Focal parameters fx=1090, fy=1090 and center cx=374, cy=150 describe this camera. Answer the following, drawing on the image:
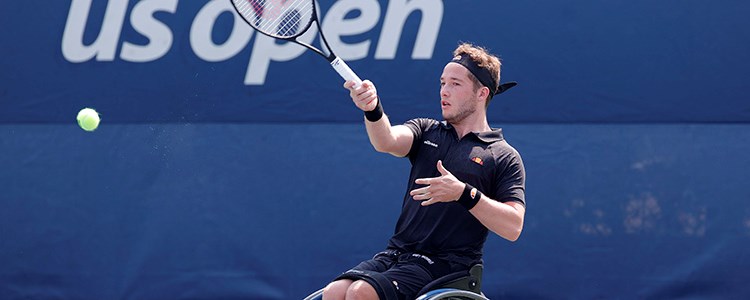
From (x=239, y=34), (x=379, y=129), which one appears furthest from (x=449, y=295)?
(x=239, y=34)

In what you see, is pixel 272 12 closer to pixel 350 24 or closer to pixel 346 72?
pixel 346 72

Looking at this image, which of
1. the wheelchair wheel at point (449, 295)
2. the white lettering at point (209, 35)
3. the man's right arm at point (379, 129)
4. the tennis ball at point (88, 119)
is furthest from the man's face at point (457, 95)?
the tennis ball at point (88, 119)

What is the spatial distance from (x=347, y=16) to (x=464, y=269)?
7.22 ft

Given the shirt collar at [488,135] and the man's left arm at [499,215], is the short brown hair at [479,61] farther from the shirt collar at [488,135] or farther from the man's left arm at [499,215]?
the man's left arm at [499,215]

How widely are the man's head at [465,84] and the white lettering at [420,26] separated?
1594 millimetres

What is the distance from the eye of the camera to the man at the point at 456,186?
3459mm

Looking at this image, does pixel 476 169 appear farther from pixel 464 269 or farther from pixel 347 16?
pixel 347 16

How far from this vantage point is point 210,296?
5.50 metres

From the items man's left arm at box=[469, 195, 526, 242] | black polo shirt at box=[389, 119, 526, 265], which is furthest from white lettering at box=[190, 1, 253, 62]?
man's left arm at box=[469, 195, 526, 242]

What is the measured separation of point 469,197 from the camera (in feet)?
11.1

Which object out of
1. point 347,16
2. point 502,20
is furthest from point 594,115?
point 347,16

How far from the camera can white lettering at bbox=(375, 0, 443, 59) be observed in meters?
5.45

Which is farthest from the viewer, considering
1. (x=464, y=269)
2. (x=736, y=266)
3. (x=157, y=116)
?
(x=157, y=116)

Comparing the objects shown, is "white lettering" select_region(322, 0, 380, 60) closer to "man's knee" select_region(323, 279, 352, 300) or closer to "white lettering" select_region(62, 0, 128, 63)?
"white lettering" select_region(62, 0, 128, 63)
